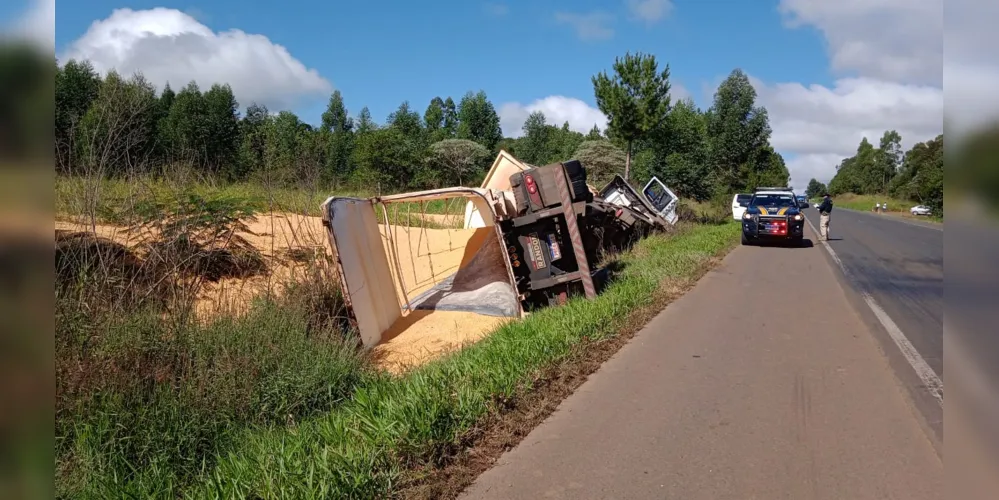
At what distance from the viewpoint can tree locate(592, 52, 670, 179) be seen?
27.9 m

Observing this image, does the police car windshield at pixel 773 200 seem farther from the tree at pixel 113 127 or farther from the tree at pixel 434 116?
the tree at pixel 434 116

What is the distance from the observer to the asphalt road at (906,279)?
7.77 meters

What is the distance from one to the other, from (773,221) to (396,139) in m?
30.7

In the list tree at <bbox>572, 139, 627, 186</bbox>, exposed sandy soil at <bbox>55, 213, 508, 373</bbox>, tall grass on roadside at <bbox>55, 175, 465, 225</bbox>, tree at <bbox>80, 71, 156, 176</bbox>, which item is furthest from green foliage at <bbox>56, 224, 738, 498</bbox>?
tree at <bbox>572, 139, 627, 186</bbox>

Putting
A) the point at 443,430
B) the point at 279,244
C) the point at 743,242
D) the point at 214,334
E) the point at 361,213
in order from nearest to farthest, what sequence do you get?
the point at 443,430 < the point at 214,334 < the point at 361,213 < the point at 279,244 < the point at 743,242

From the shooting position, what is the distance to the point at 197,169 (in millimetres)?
7641

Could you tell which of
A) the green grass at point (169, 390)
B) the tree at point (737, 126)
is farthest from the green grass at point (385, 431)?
the tree at point (737, 126)

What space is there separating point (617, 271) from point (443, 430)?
30.0 ft

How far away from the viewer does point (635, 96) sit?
28.2 meters

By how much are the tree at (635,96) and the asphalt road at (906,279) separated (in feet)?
29.9

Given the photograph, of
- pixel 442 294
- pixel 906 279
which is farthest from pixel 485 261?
pixel 906 279
